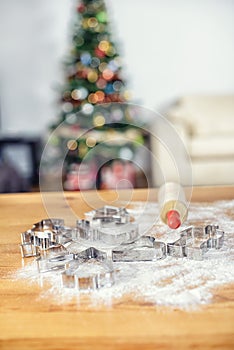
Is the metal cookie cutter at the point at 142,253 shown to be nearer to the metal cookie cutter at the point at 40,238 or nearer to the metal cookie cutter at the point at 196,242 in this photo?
the metal cookie cutter at the point at 196,242

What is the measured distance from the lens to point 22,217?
3.96 ft

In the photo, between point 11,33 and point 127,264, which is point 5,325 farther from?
point 11,33

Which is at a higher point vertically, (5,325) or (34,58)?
(34,58)

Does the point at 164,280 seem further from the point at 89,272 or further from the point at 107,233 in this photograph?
the point at 107,233

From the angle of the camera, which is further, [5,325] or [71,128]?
[71,128]

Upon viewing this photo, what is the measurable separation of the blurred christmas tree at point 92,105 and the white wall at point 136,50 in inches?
19.0

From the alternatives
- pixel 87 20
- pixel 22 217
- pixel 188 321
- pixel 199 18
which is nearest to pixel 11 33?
pixel 87 20

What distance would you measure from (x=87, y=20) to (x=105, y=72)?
36 centimetres

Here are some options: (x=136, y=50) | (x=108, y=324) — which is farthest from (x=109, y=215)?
(x=136, y=50)

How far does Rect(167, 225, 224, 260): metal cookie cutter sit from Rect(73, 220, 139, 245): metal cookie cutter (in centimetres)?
11

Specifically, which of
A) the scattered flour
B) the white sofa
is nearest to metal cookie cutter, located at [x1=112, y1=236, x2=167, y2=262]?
the scattered flour

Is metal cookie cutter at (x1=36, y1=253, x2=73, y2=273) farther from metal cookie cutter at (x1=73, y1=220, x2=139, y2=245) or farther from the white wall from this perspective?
the white wall

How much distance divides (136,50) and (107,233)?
3.05 m

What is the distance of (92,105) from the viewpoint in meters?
3.19
